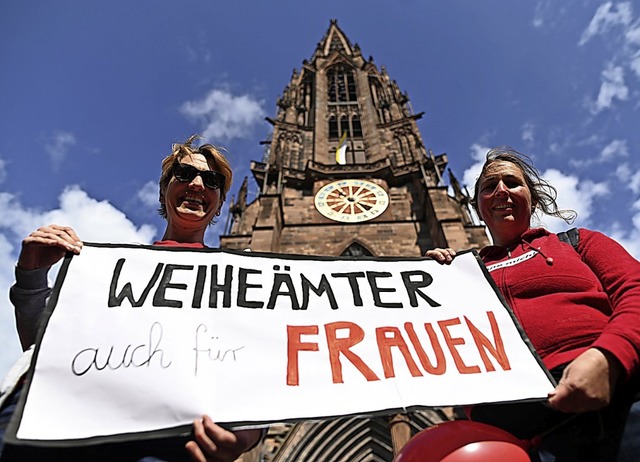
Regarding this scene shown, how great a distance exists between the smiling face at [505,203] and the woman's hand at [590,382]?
758 mm

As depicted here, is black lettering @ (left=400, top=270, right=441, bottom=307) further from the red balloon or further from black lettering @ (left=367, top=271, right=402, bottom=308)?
the red balloon

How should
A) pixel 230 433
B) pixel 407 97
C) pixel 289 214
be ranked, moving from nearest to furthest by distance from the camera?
pixel 230 433
pixel 289 214
pixel 407 97

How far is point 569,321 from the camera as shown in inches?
46.9

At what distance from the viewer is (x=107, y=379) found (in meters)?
1.08

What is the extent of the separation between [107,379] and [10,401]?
26 cm

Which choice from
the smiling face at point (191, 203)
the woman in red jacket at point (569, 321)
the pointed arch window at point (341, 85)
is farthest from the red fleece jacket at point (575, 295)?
the pointed arch window at point (341, 85)

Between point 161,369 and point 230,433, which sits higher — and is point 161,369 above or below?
above

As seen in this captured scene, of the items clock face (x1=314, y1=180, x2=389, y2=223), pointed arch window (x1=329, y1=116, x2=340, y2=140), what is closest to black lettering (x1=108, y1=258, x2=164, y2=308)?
clock face (x1=314, y1=180, x2=389, y2=223)

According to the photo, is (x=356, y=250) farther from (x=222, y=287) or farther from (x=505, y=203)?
(x=222, y=287)

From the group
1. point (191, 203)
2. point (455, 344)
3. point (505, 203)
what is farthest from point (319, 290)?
point (505, 203)

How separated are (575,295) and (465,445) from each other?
565 mm

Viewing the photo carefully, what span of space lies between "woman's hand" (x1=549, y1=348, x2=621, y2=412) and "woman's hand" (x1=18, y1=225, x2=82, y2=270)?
1.50 m

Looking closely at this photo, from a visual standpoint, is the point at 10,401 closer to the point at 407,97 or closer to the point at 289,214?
the point at 289,214

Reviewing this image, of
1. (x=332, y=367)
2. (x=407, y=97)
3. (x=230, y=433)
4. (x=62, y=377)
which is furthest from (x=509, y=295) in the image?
(x=407, y=97)
